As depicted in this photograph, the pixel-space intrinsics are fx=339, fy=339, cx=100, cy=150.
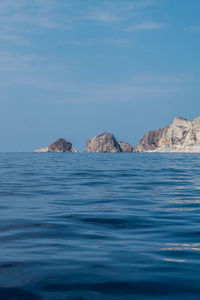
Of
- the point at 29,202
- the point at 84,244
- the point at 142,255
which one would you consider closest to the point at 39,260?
the point at 84,244

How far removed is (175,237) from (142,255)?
161 centimetres

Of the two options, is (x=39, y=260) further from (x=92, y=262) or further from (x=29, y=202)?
(x=29, y=202)

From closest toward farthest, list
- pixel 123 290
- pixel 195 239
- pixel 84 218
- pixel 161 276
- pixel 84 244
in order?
pixel 123 290
pixel 161 276
pixel 84 244
pixel 195 239
pixel 84 218

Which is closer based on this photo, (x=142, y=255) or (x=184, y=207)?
(x=142, y=255)

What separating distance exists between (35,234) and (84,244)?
1234 mm

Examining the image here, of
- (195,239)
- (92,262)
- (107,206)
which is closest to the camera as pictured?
(92,262)

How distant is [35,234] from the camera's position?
6918mm

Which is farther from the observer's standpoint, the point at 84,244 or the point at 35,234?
the point at 35,234

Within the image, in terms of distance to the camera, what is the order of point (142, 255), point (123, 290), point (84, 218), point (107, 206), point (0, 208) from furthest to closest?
point (107, 206) → point (0, 208) → point (84, 218) → point (142, 255) → point (123, 290)

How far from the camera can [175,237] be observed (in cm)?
691

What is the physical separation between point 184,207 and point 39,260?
6739 mm

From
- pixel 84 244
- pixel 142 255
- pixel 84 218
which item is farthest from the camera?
pixel 84 218

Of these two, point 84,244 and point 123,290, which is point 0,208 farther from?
point 123,290

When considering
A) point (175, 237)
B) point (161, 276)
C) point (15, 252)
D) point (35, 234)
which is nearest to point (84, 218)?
point (35, 234)
